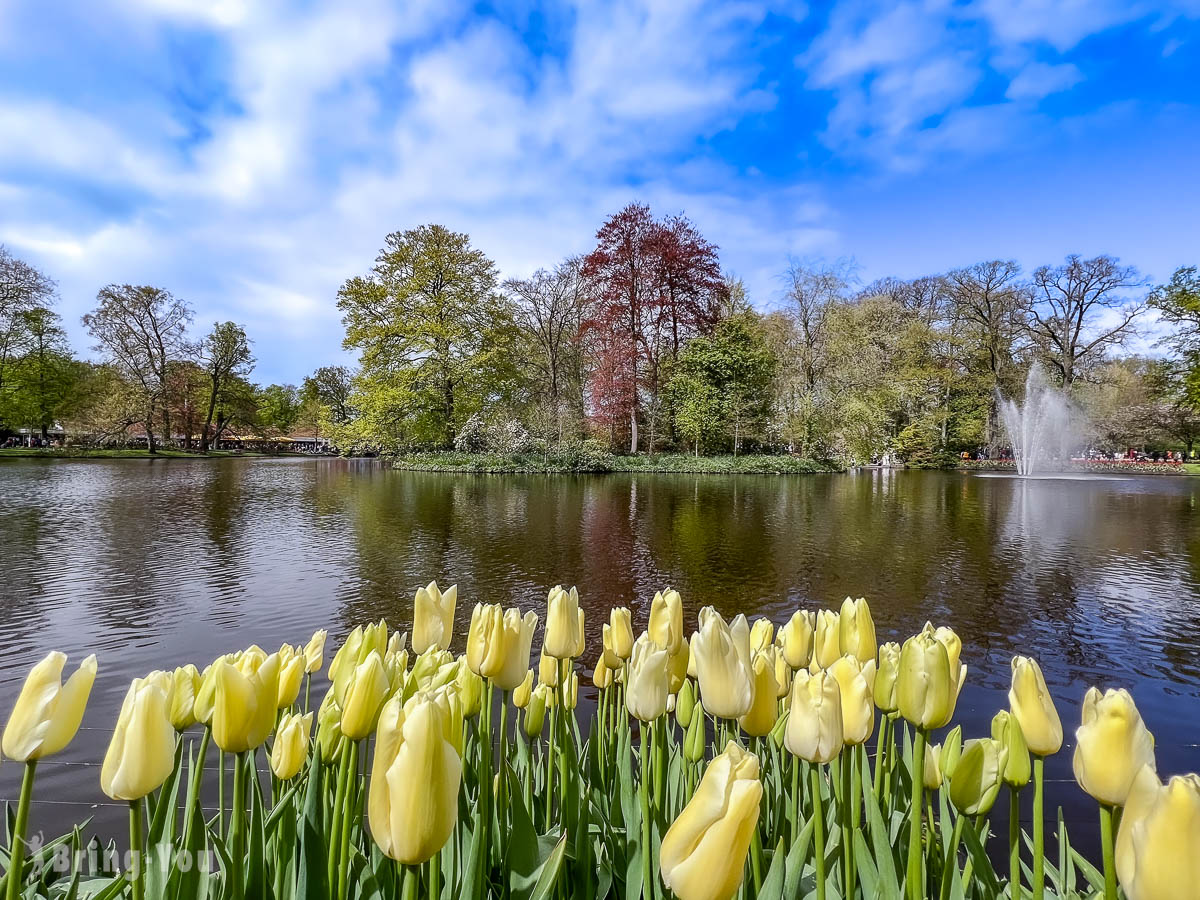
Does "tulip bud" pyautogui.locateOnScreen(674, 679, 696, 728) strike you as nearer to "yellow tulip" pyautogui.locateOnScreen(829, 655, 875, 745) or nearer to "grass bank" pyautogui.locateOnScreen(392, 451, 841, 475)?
"yellow tulip" pyautogui.locateOnScreen(829, 655, 875, 745)

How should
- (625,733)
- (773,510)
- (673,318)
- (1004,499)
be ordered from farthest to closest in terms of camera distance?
(673,318) < (1004,499) < (773,510) < (625,733)

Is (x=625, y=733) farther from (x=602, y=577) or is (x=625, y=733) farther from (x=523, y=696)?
(x=602, y=577)

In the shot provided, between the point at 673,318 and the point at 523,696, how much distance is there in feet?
100

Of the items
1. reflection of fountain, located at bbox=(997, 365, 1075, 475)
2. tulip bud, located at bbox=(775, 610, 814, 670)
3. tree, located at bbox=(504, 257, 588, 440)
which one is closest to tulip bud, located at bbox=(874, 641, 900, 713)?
tulip bud, located at bbox=(775, 610, 814, 670)

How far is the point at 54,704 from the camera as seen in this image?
0.98 m

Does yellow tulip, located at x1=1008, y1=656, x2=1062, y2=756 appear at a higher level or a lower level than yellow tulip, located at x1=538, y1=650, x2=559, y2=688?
higher

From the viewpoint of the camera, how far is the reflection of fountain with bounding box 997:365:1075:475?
34281 mm

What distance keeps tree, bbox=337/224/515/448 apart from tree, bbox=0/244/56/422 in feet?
58.5

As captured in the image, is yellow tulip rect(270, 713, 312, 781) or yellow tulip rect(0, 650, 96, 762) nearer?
yellow tulip rect(0, 650, 96, 762)

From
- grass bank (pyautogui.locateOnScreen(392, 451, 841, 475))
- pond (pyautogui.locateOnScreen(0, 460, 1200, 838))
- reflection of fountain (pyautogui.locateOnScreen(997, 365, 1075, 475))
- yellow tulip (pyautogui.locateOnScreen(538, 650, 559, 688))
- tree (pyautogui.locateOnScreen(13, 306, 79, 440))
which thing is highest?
tree (pyautogui.locateOnScreen(13, 306, 79, 440))

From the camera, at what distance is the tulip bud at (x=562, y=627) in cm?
154

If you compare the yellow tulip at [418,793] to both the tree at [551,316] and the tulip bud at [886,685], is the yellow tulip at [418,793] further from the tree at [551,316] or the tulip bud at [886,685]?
the tree at [551,316]

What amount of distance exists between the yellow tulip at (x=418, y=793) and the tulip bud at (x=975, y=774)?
34.4 inches

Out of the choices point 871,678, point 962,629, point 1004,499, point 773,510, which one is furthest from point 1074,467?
point 871,678
